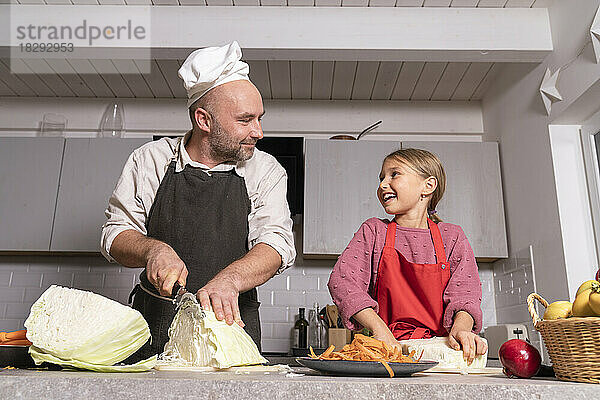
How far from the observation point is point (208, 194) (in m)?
1.79

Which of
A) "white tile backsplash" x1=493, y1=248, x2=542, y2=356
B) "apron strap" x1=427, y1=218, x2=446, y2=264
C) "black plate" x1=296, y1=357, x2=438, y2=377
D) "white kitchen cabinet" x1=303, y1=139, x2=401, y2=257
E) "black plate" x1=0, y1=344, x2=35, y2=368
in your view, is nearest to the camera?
"black plate" x1=296, y1=357, x2=438, y2=377

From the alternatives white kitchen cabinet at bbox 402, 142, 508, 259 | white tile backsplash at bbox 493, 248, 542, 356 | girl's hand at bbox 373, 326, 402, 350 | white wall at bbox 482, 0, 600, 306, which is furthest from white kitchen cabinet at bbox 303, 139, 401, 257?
girl's hand at bbox 373, 326, 402, 350

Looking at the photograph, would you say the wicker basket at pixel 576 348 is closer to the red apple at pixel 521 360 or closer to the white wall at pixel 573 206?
the red apple at pixel 521 360

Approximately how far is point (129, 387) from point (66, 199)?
299 centimetres

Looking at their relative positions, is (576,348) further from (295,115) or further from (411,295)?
(295,115)

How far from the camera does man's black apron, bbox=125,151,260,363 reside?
1.72m

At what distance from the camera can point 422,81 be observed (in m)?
3.58

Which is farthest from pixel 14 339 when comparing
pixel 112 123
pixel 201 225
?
pixel 112 123

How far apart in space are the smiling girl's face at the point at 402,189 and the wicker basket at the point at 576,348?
79 centimetres

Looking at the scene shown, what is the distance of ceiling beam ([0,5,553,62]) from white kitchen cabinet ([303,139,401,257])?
0.74 meters

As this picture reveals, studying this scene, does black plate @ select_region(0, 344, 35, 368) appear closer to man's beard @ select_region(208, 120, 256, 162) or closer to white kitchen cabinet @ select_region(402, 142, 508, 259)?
man's beard @ select_region(208, 120, 256, 162)

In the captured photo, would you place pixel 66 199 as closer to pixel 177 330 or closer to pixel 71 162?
pixel 71 162

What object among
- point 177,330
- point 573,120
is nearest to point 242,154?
point 177,330

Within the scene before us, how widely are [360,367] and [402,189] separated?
984 millimetres
